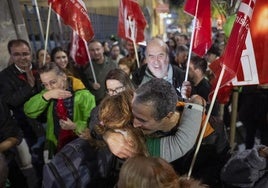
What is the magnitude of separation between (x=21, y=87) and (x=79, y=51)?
2.05 metres

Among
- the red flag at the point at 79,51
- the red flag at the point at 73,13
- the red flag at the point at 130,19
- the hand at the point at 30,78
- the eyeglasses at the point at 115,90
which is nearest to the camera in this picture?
the eyeglasses at the point at 115,90

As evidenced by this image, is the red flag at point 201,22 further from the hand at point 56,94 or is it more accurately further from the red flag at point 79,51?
the red flag at point 79,51

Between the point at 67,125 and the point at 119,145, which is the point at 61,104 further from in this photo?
the point at 119,145

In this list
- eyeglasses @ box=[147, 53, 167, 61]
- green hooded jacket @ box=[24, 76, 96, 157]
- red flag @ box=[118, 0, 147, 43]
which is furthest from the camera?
red flag @ box=[118, 0, 147, 43]

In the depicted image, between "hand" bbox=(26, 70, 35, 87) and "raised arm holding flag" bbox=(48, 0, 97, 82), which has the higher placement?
"raised arm holding flag" bbox=(48, 0, 97, 82)

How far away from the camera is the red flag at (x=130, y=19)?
4410mm

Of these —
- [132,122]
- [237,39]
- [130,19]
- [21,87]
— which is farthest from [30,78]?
[237,39]

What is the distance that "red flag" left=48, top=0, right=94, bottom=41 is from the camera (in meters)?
4.06

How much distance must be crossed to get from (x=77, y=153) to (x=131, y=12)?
3166 mm

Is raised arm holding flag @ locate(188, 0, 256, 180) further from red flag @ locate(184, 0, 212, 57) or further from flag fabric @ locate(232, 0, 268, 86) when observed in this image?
red flag @ locate(184, 0, 212, 57)

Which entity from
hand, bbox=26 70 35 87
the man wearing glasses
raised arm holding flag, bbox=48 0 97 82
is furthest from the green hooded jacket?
raised arm holding flag, bbox=48 0 97 82

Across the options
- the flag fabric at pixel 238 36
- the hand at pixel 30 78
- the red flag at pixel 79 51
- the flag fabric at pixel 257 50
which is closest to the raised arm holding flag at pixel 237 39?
the flag fabric at pixel 238 36

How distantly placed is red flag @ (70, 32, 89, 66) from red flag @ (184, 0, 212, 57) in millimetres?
2230

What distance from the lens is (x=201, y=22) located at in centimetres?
363
